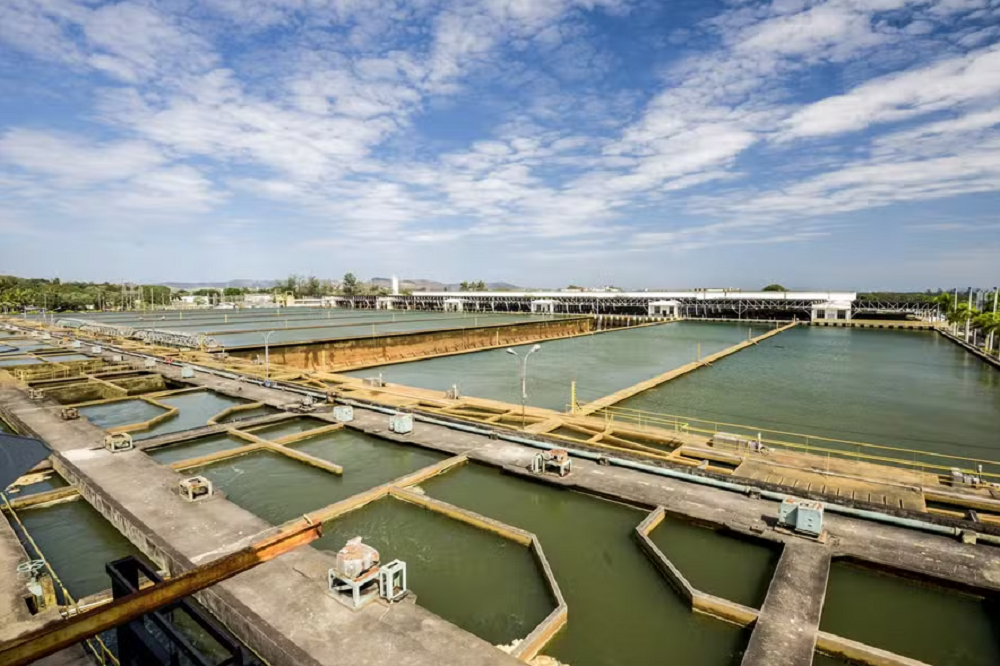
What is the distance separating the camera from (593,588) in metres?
14.5

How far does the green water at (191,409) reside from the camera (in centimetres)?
3092

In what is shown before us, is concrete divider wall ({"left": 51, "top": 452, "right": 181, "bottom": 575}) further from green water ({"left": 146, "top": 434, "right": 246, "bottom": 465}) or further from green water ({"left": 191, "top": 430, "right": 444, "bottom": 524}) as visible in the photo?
green water ({"left": 191, "top": 430, "right": 444, "bottom": 524})

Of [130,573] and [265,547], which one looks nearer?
[265,547]

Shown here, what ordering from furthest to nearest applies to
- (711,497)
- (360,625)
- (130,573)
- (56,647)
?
(711,497), (360,625), (130,573), (56,647)

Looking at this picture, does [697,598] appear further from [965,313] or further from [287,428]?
[965,313]

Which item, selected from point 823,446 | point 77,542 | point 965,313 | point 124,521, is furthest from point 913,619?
point 965,313

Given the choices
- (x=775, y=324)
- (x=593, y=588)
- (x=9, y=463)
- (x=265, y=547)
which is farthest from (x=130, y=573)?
(x=775, y=324)

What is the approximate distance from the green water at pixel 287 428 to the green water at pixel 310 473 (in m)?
2.19

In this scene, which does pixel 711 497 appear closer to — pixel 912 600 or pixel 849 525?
pixel 849 525

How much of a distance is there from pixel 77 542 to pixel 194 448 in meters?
9.60

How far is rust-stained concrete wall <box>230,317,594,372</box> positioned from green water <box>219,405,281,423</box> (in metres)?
25.7

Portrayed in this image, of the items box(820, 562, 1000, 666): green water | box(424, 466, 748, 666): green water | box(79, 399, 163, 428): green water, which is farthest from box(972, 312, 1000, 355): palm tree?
box(79, 399, 163, 428): green water

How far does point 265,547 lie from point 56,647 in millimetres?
1602

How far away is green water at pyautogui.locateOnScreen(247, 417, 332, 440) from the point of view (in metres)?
29.1
